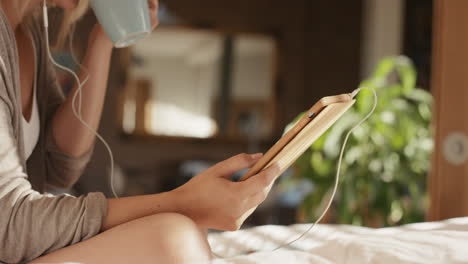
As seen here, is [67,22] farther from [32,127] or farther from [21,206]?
[21,206]

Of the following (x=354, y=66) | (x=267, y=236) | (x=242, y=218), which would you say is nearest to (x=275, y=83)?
(x=354, y=66)

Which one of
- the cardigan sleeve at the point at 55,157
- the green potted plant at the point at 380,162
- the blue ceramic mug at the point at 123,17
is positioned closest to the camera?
the blue ceramic mug at the point at 123,17

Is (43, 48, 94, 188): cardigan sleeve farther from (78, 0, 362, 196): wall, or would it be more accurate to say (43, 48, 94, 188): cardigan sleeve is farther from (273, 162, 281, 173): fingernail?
(78, 0, 362, 196): wall

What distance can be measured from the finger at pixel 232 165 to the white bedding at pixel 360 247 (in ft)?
0.35

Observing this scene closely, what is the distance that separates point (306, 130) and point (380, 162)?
68.8 inches

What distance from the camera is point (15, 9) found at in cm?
93

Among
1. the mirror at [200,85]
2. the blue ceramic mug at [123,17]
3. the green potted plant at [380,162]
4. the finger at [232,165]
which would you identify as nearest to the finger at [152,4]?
the blue ceramic mug at [123,17]

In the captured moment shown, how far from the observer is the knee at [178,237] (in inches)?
24.4

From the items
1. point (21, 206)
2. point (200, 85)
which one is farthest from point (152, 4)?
point (200, 85)

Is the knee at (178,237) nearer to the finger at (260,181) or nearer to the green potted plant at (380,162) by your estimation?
the finger at (260,181)

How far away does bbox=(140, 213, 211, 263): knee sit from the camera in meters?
0.62

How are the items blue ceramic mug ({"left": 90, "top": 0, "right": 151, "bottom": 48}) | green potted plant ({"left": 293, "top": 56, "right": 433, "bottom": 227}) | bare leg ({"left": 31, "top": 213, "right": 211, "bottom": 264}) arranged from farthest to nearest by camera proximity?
1. green potted plant ({"left": 293, "top": 56, "right": 433, "bottom": 227})
2. blue ceramic mug ({"left": 90, "top": 0, "right": 151, "bottom": 48})
3. bare leg ({"left": 31, "top": 213, "right": 211, "bottom": 264})

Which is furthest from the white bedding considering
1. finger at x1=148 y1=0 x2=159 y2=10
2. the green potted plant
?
the green potted plant

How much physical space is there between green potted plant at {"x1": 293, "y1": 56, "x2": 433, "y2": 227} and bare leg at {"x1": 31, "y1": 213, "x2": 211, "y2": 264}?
166cm
